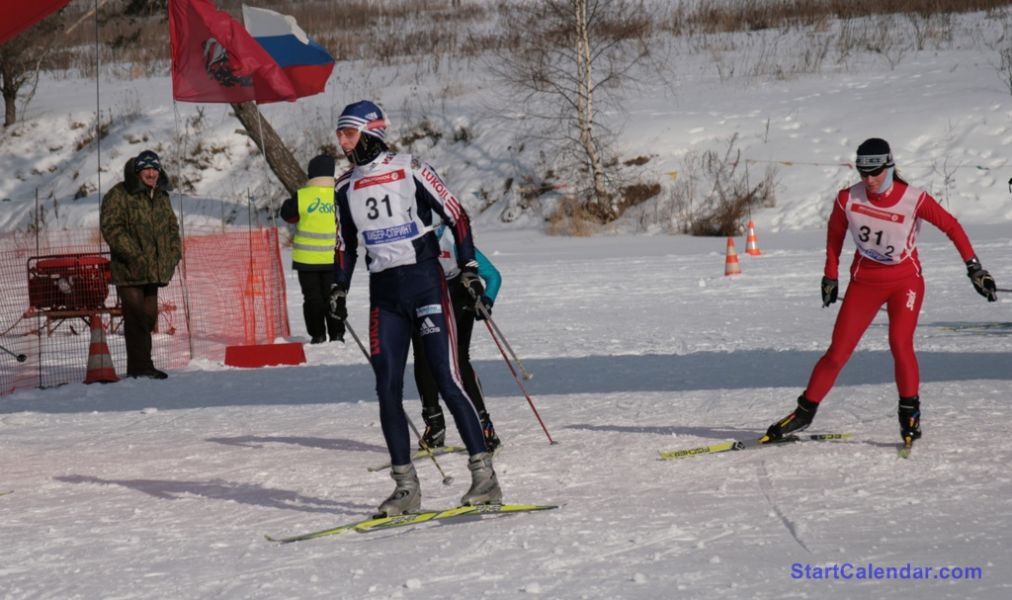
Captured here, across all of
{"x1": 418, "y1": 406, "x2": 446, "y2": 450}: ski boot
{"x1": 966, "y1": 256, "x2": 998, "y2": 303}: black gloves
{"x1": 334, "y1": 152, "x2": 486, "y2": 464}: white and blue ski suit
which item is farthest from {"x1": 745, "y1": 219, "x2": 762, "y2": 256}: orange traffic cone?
{"x1": 334, "y1": 152, "x2": 486, "y2": 464}: white and blue ski suit

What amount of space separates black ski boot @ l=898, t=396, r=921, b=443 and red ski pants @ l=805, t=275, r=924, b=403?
1.8 inches

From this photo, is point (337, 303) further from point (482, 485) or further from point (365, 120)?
point (482, 485)

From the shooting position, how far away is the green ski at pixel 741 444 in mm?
7781

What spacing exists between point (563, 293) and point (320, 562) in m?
12.9

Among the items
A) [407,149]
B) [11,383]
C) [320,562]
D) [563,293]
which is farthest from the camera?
[407,149]

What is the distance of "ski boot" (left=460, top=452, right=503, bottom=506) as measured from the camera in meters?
6.49

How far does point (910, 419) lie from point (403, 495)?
2.89 meters

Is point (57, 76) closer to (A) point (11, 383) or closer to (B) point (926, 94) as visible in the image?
(B) point (926, 94)

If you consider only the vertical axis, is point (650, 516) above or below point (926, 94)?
below

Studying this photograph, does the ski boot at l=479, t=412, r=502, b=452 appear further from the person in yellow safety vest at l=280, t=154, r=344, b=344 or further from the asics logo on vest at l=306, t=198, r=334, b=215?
the asics logo on vest at l=306, t=198, r=334, b=215

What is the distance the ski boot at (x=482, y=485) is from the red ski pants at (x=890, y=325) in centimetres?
221

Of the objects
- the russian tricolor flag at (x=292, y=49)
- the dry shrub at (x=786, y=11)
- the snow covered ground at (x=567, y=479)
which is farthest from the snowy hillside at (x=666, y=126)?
the snow covered ground at (x=567, y=479)

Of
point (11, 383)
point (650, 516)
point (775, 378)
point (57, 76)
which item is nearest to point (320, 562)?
point (650, 516)

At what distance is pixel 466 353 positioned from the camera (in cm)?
821
